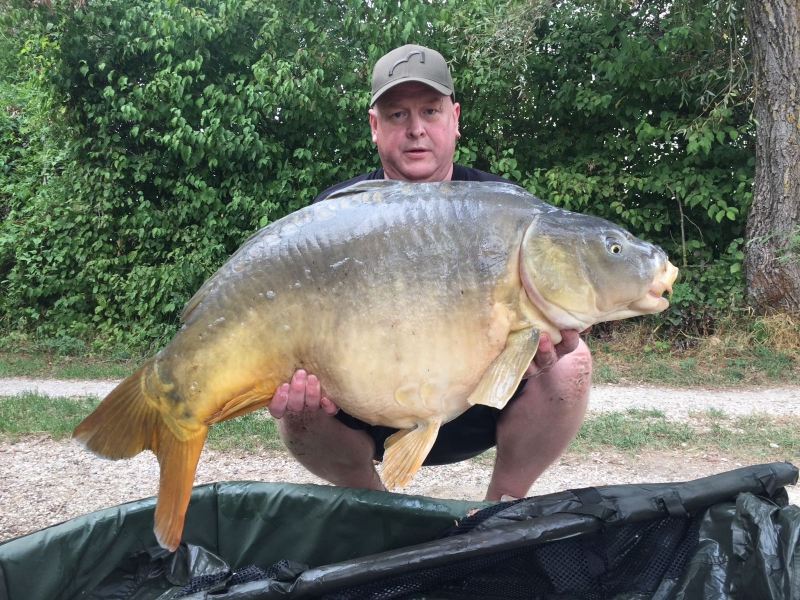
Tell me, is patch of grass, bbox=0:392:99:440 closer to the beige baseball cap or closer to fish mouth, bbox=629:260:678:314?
the beige baseball cap

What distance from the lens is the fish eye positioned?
111cm

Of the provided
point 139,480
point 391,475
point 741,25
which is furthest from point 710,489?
point 741,25

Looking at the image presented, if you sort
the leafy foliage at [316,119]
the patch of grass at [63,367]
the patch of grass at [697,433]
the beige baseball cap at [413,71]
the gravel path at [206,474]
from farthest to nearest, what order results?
1. the leafy foliage at [316,119]
2. the patch of grass at [63,367]
3. the patch of grass at [697,433]
4. the gravel path at [206,474]
5. the beige baseball cap at [413,71]

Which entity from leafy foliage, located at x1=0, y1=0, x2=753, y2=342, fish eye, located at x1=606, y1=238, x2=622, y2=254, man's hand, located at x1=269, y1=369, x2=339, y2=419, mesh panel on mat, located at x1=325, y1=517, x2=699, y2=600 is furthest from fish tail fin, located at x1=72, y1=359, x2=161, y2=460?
leafy foliage, located at x1=0, y1=0, x2=753, y2=342

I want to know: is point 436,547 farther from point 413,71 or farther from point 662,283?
point 413,71

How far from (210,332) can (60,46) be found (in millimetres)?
5166

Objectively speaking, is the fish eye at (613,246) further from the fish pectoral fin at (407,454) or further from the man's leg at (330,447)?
the man's leg at (330,447)

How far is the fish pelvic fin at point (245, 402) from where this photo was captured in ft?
3.61

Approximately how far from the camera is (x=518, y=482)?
1733 mm

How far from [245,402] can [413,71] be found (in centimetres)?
92

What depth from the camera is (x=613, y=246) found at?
111 centimetres

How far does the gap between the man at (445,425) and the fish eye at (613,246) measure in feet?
1.73

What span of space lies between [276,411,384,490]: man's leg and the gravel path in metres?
0.59

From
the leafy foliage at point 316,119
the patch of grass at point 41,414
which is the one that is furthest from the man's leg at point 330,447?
the leafy foliage at point 316,119
